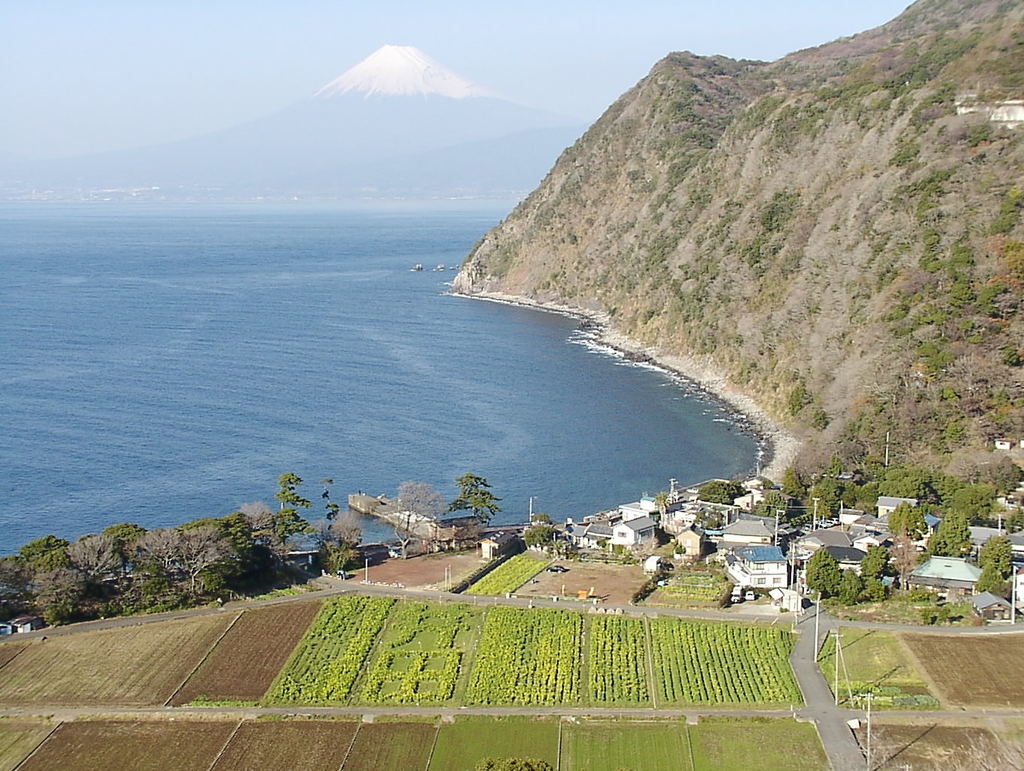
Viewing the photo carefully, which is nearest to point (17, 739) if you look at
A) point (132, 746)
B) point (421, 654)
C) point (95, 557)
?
point (132, 746)

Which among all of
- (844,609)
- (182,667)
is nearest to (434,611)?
(182,667)

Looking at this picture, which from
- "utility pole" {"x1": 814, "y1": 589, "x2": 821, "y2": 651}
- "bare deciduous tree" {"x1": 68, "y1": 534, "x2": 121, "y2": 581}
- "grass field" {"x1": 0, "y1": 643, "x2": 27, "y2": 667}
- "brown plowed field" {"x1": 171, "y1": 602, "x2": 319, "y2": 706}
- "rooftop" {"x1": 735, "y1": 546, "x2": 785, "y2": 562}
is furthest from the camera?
"rooftop" {"x1": 735, "y1": 546, "x2": 785, "y2": 562}

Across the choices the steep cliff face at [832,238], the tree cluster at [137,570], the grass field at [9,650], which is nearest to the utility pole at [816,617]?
the steep cliff face at [832,238]

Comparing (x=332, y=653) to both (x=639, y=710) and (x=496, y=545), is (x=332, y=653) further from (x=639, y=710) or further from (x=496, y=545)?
(x=496, y=545)

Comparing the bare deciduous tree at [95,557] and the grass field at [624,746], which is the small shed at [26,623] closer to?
the bare deciduous tree at [95,557]

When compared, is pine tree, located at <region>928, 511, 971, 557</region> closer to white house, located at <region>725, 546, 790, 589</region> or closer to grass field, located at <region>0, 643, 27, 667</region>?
white house, located at <region>725, 546, 790, 589</region>

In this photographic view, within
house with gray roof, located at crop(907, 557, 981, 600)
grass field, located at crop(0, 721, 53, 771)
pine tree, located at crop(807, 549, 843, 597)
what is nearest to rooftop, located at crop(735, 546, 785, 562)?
pine tree, located at crop(807, 549, 843, 597)
